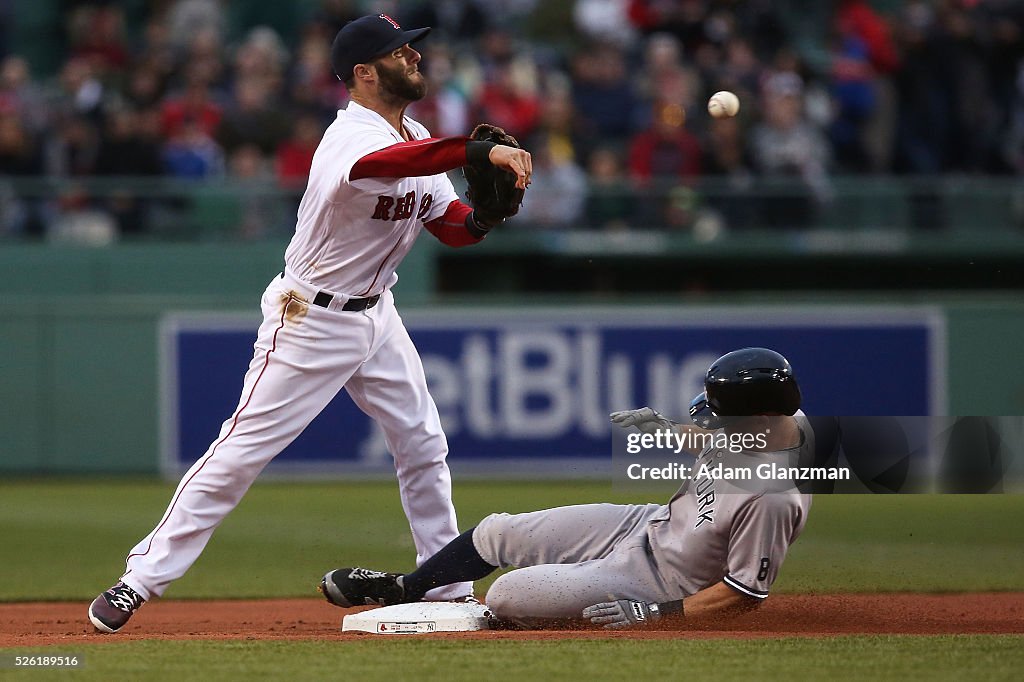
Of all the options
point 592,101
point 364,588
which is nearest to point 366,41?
point 364,588

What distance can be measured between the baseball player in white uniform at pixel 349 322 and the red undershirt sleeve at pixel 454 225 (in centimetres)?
5

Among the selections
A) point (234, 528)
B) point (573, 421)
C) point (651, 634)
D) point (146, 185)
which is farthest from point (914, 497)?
point (146, 185)

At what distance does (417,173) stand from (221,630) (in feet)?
6.16

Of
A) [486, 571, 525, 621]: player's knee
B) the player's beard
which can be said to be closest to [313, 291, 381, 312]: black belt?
the player's beard

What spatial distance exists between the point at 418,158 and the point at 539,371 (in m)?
6.41

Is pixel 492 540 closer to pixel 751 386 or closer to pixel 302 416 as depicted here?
pixel 302 416

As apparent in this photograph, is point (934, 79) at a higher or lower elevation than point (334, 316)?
higher

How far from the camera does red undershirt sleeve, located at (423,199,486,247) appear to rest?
571 cm

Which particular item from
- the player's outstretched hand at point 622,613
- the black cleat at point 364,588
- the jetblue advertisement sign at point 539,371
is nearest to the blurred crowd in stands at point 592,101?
the jetblue advertisement sign at point 539,371

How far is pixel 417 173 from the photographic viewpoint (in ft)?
16.1

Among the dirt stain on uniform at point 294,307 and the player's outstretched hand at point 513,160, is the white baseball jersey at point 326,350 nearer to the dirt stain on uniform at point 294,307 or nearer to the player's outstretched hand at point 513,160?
the dirt stain on uniform at point 294,307

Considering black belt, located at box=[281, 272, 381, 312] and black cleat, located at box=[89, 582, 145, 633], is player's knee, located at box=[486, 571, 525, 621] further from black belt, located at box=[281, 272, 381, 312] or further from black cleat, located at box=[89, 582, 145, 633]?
black cleat, located at box=[89, 582, 145, 633]

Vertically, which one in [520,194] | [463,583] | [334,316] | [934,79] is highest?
[934,79]

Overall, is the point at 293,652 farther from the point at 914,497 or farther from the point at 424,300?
the point at 424,300
